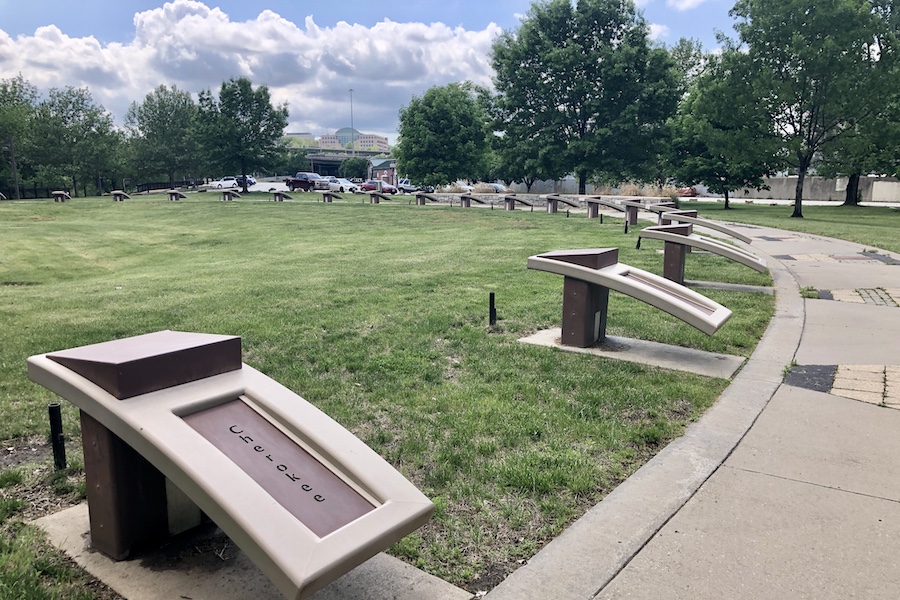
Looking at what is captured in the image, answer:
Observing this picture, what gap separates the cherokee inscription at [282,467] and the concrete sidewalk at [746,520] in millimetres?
424

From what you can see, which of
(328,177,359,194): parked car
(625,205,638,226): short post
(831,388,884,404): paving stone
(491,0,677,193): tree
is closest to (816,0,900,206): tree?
(491,0,677,193): tree

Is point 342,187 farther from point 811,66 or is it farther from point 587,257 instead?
point 587,257

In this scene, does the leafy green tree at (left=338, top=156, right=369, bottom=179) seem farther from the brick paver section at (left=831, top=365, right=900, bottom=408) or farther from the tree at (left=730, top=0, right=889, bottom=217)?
the brick paver section at (left=831, top=365, right=900, bottom=408)

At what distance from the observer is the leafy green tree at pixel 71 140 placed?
48188 millimetres

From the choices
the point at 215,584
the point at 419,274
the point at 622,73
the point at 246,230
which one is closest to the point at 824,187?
the point at 622,73

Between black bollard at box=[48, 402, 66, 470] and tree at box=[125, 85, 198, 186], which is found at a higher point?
tree at box=[125, 85, 198, 186]

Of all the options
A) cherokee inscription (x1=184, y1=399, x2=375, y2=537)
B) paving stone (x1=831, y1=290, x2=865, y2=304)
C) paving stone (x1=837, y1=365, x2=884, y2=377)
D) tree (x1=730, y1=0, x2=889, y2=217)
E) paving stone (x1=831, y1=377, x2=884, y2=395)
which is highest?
tree (x1=730, y1=0, x2=889, y2=217)

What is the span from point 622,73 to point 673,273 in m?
31.1

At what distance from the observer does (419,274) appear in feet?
35.0

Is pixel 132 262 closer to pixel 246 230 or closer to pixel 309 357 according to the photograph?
pixel 246 230

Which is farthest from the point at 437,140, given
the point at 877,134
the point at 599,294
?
the point at 599,294

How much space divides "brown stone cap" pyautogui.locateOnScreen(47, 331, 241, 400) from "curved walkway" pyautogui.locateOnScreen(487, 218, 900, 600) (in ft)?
5.02

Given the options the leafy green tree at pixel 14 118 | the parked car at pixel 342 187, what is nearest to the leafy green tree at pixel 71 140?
the leafy green tree at pixel 14 118

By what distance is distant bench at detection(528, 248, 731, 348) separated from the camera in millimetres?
5816
